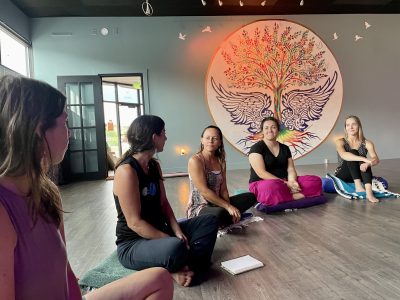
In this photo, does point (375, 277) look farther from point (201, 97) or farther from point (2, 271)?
point (201, 97)

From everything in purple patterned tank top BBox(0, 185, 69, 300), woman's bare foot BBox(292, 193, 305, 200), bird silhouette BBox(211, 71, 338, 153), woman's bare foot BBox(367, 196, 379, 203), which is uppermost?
bird silhouette BBox(211, 71, 338, 153)

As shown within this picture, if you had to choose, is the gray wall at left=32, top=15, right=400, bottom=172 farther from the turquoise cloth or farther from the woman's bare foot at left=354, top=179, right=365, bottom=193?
the turquoise cloth

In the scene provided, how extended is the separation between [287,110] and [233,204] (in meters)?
4.30

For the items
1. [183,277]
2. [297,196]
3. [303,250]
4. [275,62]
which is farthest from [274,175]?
[275,62]

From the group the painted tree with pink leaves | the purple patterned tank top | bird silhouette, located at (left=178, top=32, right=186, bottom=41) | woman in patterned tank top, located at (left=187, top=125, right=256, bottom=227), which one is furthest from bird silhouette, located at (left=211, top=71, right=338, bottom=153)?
the purple patterned tank top

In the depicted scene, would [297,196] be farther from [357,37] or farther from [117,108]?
[117,108]

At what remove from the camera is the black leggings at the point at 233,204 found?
2418 millimetres

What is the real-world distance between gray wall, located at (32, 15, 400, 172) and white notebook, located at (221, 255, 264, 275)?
4523mm

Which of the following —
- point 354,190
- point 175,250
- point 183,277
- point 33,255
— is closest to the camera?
point 33,255

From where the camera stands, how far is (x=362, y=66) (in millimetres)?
6715

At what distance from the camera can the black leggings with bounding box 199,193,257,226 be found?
2.42 metres

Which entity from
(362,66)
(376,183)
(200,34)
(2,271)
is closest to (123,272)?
(2,271)

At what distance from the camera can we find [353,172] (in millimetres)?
3498

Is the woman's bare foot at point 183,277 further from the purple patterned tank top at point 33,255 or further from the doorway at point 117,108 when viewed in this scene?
the doorway at point 117,108
